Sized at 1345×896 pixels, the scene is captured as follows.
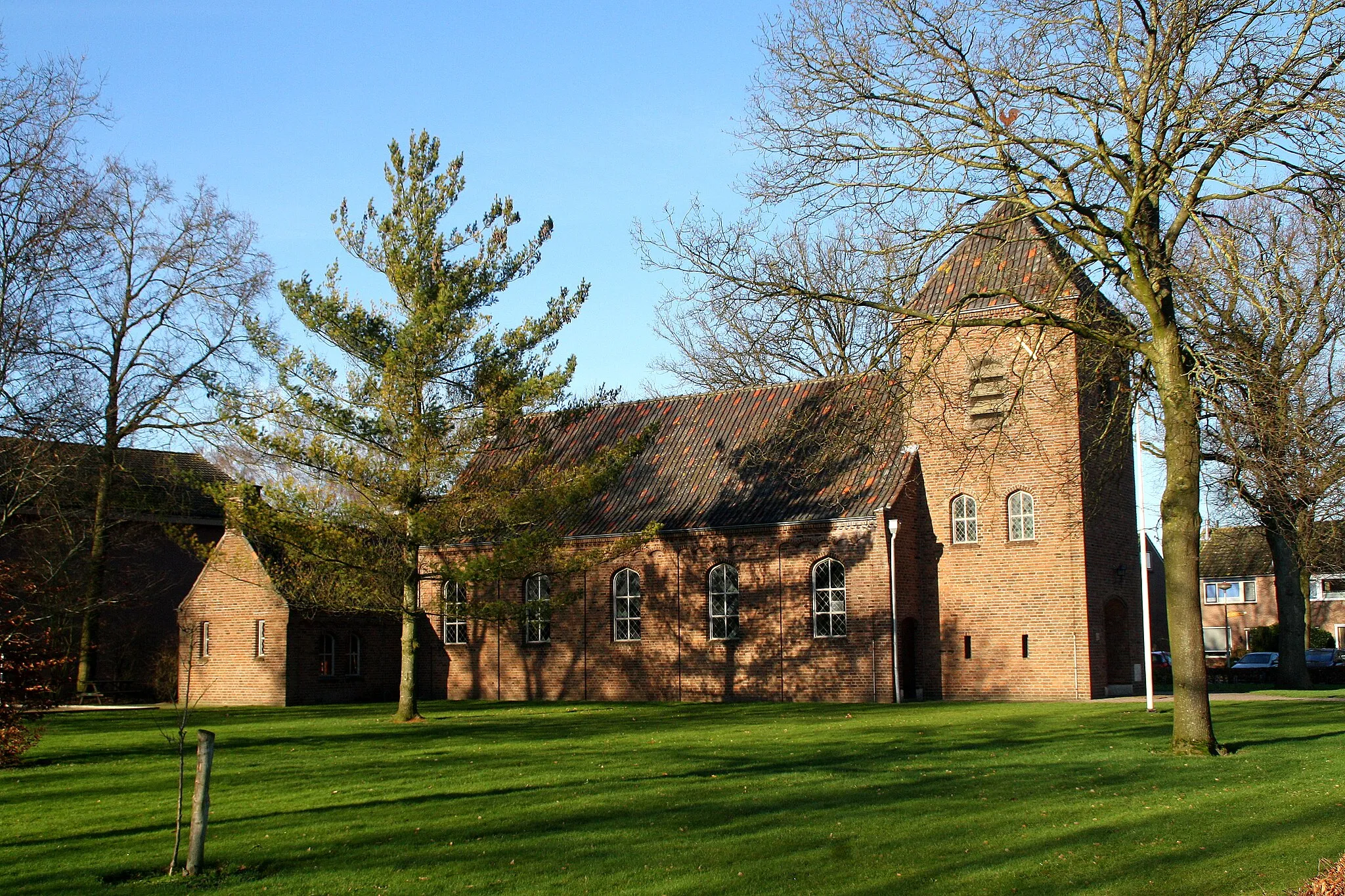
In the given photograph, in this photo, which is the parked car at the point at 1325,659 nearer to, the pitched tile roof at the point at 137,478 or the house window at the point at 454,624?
the house window at the point at 454,624

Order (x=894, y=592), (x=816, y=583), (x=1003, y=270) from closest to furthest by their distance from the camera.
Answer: (x=1003, y=270)
(x=894, y=592)
(x=816, y=583)

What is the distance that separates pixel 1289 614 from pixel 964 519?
11927 mm

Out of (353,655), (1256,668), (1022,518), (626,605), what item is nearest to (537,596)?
(626,605)

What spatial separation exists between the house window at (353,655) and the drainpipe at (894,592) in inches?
632

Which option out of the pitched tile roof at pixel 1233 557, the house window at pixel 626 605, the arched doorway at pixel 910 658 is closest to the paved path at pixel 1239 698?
the arched doorway at pixel 910 658

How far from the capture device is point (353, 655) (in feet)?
118

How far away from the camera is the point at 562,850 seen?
9.84 metres

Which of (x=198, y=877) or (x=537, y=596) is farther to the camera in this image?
(x=537, y=596)

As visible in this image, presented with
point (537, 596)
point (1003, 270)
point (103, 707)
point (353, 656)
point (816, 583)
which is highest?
point (1003, 270)

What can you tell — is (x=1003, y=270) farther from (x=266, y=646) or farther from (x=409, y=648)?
(x=266, y=646)

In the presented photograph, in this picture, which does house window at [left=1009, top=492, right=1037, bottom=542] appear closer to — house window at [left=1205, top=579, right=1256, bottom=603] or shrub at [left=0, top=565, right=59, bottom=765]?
shrub at [left=0, top=565, right=59, bottom=765]

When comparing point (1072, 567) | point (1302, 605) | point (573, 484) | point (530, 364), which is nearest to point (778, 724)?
point (573, 484)

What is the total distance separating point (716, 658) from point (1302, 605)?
1793cm

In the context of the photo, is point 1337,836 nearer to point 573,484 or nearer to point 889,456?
point 573,484
